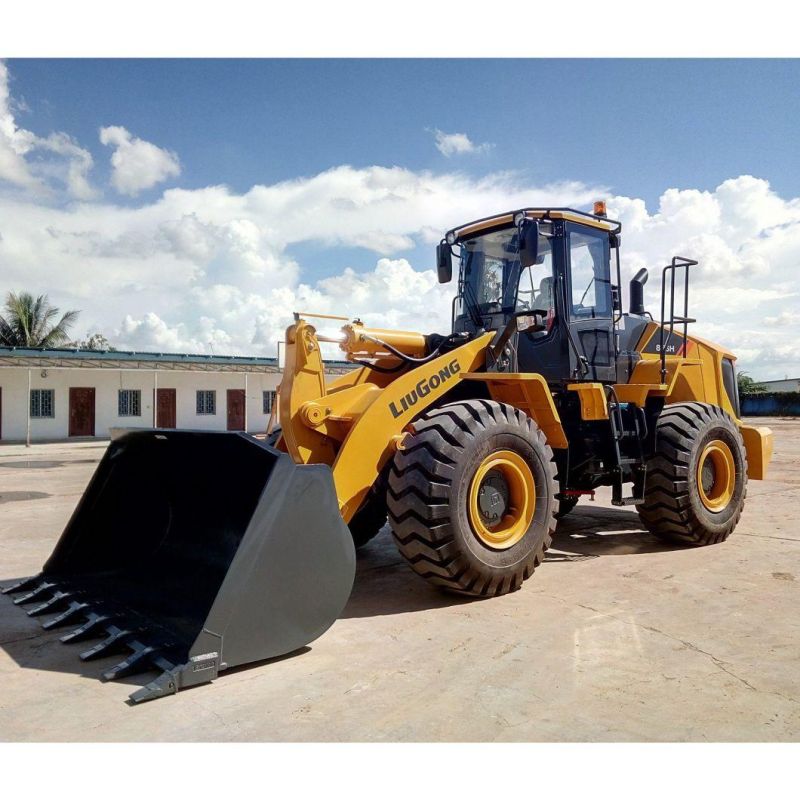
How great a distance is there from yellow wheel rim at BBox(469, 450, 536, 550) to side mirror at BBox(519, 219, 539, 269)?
1582 millimetres

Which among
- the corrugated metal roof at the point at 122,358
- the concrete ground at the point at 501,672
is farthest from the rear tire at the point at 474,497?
the corrugated metal roof at the point at 122,358

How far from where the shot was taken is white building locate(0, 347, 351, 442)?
1017 inches

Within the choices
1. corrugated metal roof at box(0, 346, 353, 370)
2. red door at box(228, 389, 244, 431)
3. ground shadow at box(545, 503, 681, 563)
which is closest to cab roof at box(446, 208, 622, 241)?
ground shadow at box(545, 503, 681, 563)

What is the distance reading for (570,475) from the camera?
6629mm

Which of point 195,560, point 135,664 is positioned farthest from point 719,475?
point 135,664

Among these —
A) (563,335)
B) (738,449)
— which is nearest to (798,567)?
(738,449)

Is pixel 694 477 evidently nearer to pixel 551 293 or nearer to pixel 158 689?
pixel 551 293

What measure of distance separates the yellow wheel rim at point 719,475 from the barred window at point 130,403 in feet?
83.0

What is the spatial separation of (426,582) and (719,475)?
3550mm

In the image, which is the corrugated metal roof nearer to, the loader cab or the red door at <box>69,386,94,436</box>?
the red door at <box>69,386,94,436</box>

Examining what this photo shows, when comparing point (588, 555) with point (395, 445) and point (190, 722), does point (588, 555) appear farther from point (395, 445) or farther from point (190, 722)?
point (190, 722)

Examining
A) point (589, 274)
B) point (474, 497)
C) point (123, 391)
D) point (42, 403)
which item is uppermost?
point (589, 274)

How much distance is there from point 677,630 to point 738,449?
3.54 meters

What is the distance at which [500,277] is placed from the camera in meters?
6.48
